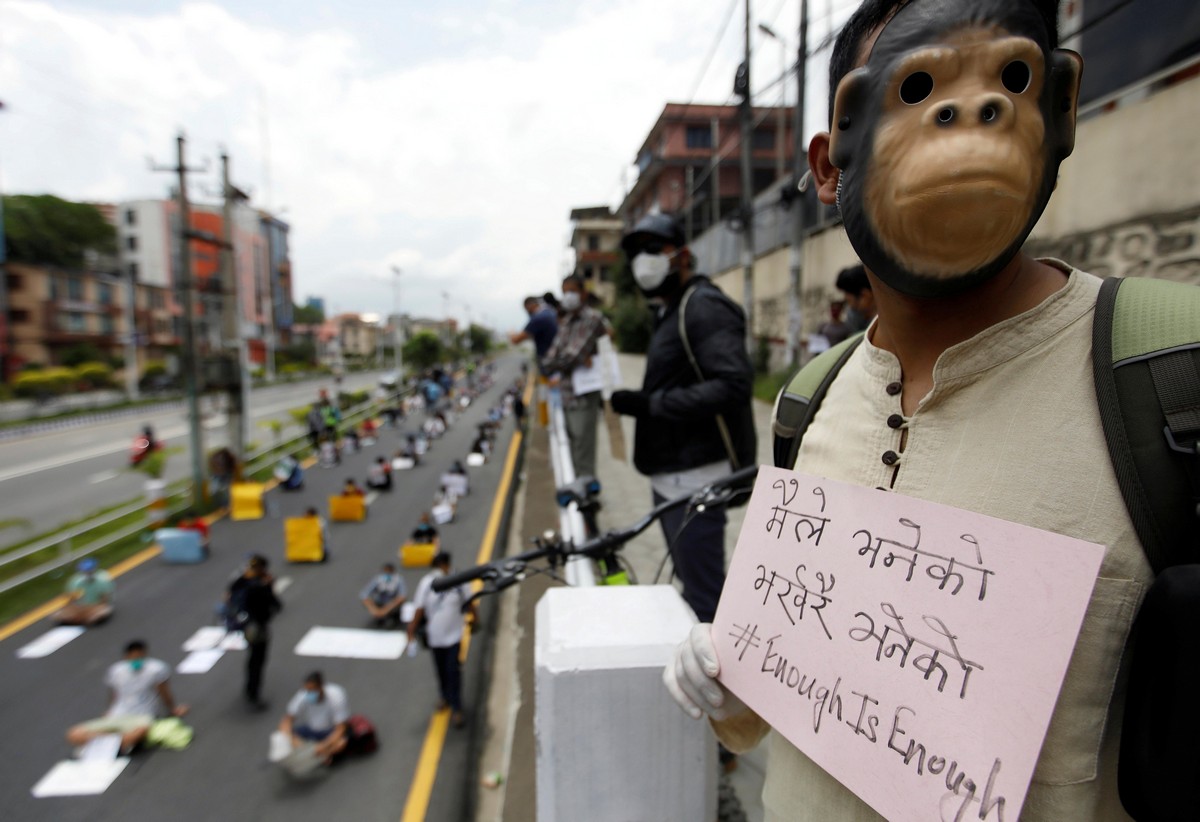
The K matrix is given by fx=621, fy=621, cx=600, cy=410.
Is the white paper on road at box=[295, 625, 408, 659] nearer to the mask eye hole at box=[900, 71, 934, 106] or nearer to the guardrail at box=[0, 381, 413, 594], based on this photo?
the guardrail at box=[0, 381, 413, 594]

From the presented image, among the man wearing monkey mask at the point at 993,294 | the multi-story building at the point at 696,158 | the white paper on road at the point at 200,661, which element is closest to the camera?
the man wearing monkey mask at the point at 993,294

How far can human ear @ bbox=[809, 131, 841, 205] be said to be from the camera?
3.38 feet

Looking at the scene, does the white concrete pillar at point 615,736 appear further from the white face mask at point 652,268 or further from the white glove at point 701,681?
the white face mask at point 652,268

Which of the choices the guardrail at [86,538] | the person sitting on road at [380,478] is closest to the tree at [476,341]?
the guardrail at [86,538]

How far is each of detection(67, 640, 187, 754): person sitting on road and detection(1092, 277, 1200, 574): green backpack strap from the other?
8939 millimetres

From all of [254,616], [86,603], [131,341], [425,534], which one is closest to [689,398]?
[254,616]

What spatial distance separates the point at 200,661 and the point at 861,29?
35.1 feet

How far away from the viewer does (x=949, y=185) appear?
2.42ft

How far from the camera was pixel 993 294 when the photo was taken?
85 centimetres

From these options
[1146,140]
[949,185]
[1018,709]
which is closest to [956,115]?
[949,185]

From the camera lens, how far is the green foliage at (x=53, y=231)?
105 feet

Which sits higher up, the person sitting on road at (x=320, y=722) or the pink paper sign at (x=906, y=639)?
the pink paper sign at (x=906, y=639)

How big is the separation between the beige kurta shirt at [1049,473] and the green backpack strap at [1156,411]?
2 centimetres

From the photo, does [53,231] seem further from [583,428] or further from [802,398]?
[802,398]
